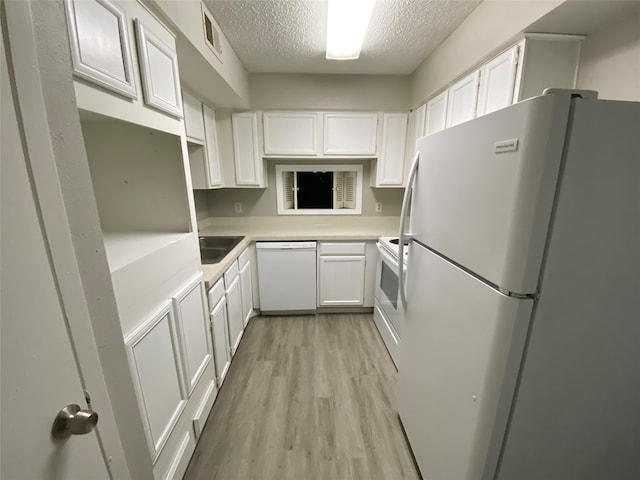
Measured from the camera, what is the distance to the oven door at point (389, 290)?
2.04 meters

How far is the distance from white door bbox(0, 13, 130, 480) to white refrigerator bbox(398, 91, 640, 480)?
1.01m

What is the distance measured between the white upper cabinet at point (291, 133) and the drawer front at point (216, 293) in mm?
1491

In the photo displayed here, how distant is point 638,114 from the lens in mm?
641

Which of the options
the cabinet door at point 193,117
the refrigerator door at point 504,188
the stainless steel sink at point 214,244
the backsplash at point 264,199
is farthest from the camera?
the backsplash at point 264,199

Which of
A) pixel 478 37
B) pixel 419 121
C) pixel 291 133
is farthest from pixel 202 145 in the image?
pixel 478 37

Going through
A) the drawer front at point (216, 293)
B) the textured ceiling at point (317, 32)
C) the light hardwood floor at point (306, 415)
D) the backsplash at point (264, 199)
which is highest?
the textured ceiling at point (317, 32)

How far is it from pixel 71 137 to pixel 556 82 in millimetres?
1992

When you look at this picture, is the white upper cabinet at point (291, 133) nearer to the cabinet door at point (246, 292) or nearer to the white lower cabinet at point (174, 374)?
the cabinet door at point (246, 292)

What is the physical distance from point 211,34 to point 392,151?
72.1 inches

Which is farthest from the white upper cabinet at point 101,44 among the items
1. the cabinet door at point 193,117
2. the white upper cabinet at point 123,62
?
the cabinet door at point 193,117

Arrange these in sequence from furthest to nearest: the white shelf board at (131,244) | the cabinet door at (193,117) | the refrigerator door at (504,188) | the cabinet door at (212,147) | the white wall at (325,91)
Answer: the white wall at (325,91), the cabinet door at (212,147), the cabinet door at (193,117), the white shelf board at (131,244), the refrigerator door at (504,188)

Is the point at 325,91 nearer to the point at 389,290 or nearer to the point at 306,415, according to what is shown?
the point at 389,290

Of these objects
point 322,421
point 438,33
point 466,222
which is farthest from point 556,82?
point 322,421

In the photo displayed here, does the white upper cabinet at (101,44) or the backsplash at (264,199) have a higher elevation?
the white upper cabinet at (101,44)
